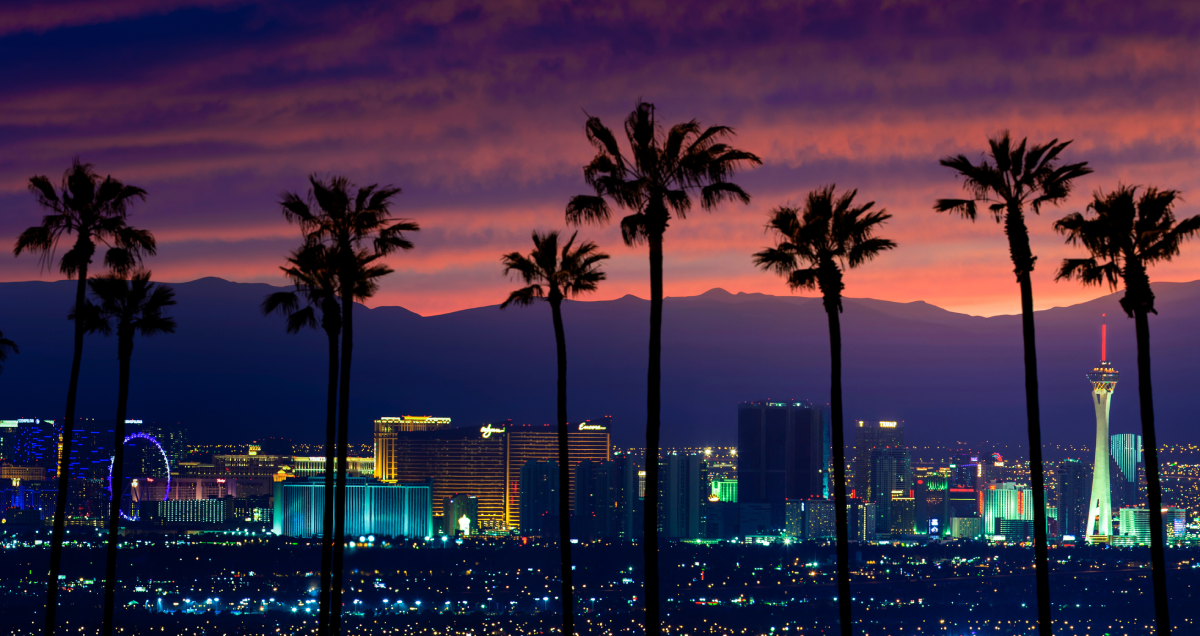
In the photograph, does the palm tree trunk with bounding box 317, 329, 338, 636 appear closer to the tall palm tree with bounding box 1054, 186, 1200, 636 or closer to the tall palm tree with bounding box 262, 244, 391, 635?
the tall palm tree with bounding box 262, 244, 391, 635

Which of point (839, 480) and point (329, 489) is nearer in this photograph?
point (839, 480)

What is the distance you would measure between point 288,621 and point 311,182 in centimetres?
15895

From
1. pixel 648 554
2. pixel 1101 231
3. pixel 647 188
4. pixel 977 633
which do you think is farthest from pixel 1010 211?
pixel 977 633

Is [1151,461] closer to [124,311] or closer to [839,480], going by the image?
[839,480]

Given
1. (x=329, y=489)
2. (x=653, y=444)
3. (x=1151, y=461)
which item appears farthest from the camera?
(x=329, y=489)

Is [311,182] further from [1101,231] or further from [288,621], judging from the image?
[288,621]

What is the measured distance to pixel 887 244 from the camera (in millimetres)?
30656

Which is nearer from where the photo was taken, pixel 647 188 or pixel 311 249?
pixel 647 188

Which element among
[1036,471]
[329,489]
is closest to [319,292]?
[329,489]

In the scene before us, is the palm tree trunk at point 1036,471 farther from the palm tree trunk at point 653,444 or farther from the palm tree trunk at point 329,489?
the palm tree trunk at point 329,489

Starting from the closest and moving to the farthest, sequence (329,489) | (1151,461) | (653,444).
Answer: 1. (653,444)
2. (1151,461)
3. (329,489)

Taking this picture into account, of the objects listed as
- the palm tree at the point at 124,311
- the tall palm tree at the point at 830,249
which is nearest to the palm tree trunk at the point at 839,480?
the tall palm tree at the point at 830,249

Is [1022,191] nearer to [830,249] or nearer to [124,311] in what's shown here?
[830,249]

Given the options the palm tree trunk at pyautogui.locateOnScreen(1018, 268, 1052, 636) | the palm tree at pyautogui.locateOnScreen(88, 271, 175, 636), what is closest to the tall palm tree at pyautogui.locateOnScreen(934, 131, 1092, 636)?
the palm tree trunk at pyautogui.locateOnScreen(1018, 268, 1052, 636)
